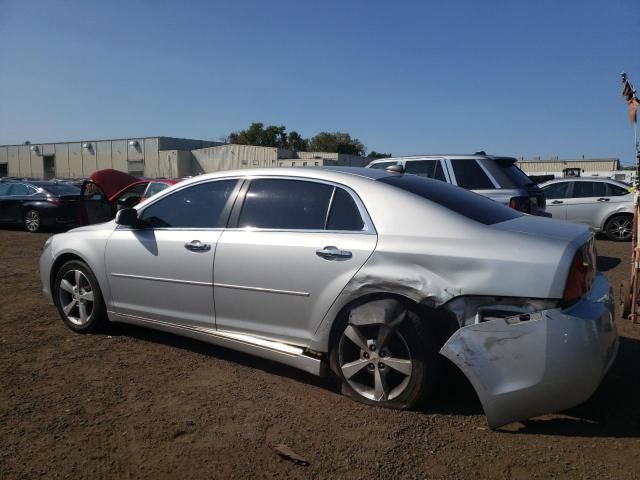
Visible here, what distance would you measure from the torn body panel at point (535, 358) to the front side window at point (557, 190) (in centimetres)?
Answer: 1097

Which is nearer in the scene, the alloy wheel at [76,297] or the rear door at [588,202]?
the alloy wheel at [76,297]

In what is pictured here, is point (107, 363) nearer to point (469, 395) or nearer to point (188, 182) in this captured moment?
point (188, 182)

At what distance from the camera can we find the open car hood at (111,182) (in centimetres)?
893

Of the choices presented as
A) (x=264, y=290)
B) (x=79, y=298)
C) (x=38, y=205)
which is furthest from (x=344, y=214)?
(x=38, y=205)

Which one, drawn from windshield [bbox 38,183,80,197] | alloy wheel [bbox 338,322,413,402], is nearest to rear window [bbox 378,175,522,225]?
alloy wheel [bbox 338,322,413,402]

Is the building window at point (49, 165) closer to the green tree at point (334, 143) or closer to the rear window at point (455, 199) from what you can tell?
the green tree at point (334, 143)

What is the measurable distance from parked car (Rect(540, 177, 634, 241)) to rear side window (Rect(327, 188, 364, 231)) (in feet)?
35.0

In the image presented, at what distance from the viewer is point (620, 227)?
12094mm

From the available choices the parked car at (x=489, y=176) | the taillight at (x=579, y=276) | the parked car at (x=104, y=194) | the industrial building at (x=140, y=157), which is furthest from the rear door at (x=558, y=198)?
the industrial building at (x=140, y=157)

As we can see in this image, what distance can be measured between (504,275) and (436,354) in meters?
0.61

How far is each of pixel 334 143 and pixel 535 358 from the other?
A: 86198mm

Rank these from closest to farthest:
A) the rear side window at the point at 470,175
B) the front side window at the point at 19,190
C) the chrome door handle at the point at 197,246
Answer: the chrome door handle at the point at 197,246 < the rear side window at the point at 470,175 < the front side window at the point at 19,190

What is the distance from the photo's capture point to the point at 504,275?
110 inches

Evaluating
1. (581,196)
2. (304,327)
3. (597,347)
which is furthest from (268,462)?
(581,196)
